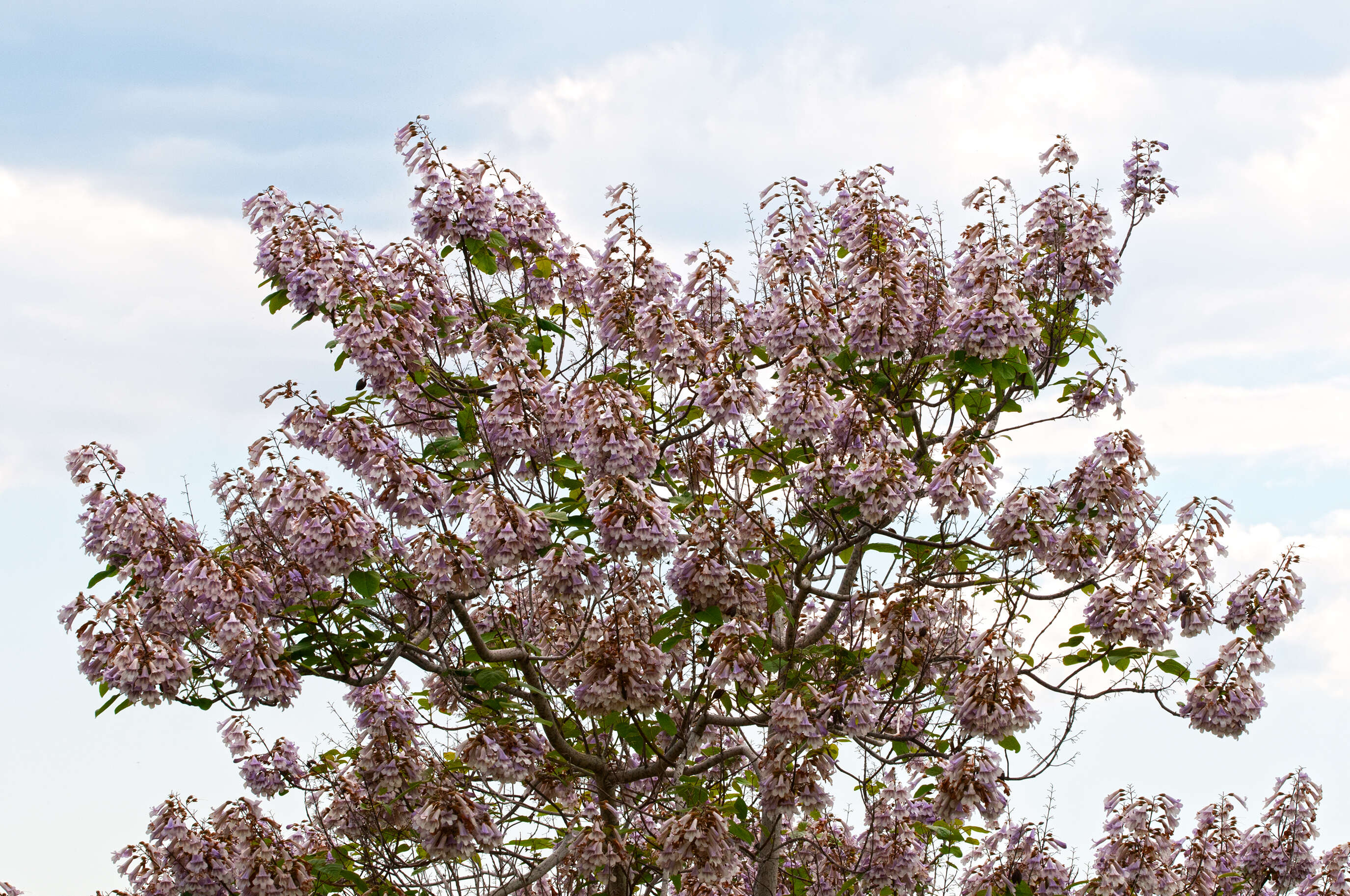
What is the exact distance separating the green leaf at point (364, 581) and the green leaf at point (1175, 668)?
5.51 meters

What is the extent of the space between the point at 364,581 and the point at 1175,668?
18.6ft

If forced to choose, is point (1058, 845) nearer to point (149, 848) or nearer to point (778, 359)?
point (778, 359)

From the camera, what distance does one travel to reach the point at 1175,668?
867cm

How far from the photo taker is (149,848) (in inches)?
384

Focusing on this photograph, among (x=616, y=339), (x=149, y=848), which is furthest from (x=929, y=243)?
(x=149, y=848)

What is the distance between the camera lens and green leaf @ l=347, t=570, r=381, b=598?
738cm

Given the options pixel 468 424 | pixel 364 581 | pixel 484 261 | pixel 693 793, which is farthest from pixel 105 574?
pixel 693 793

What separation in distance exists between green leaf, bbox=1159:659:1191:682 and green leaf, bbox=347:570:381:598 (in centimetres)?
551

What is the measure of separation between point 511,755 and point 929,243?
5243 mm

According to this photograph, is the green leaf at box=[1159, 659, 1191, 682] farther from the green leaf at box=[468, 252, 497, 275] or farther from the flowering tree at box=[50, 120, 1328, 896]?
the green leaf at box=[468, 252, 497, 275]

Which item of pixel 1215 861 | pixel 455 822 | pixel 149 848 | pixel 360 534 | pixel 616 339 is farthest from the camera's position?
pixel 1215 861

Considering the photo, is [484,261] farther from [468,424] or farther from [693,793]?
[693,793]

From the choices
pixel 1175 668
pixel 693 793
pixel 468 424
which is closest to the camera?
pixel 693 793

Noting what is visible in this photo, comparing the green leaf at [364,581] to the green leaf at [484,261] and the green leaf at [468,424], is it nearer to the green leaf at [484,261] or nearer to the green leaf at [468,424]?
the green leaf at [468,424]
